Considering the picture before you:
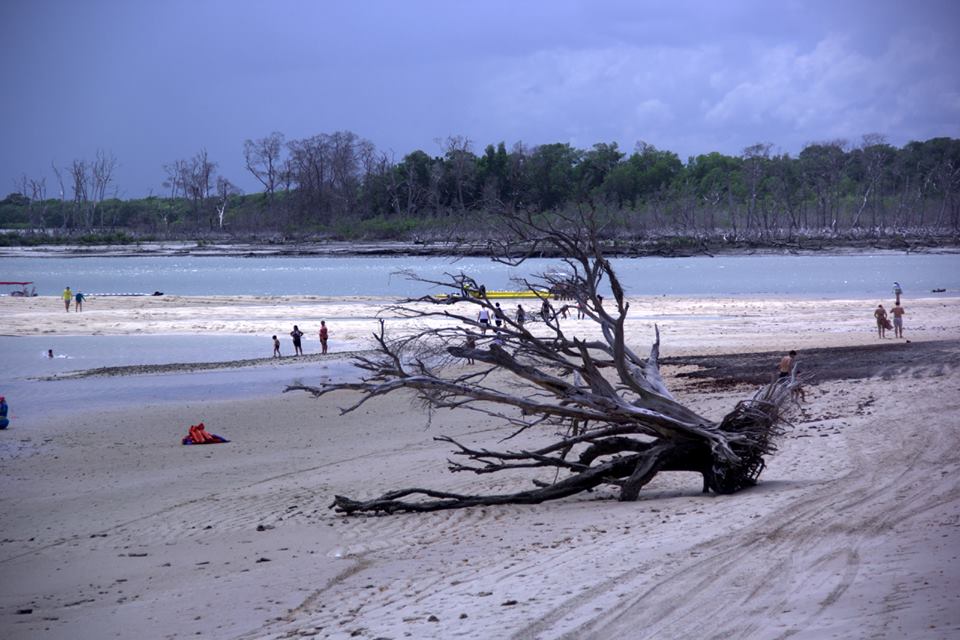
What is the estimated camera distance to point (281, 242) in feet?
350

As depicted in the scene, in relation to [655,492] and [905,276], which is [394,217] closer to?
[905,276]

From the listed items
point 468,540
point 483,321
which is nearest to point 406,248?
point 483,321

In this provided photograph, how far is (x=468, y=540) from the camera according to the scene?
27.3 feet

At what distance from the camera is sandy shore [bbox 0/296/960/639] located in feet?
18.8

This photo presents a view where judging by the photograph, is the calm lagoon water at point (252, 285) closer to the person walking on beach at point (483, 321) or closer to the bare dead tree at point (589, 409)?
the person walking on beach at point (483, 321)

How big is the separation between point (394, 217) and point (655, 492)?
10391 cm

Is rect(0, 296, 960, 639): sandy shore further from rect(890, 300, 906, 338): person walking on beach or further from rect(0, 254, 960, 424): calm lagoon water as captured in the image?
rect(890, 300, 906, 338): person walking on beach

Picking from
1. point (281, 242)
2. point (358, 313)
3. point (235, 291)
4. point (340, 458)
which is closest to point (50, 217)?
point (281, 242)

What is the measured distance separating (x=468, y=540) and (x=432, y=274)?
193 feet

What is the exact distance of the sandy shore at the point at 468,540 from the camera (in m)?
5.73

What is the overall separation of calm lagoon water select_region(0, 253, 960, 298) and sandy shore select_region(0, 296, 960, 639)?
25066 mm

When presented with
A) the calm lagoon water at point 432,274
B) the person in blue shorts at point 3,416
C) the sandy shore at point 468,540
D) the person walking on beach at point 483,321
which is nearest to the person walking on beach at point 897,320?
the sandy shore at point 468,540

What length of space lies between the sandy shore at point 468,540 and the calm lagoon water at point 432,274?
82.2ft

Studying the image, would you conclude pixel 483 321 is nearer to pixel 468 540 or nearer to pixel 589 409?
pixel 589 409
